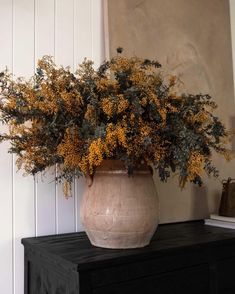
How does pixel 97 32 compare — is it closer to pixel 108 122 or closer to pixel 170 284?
pixel 108 122

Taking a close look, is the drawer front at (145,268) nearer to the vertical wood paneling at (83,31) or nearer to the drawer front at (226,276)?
the drawer front at (226,276)

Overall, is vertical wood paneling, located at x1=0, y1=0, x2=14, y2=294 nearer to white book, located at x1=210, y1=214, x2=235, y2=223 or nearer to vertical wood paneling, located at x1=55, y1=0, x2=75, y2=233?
vertical wood paneling, located at x1=55, y1=0, x2=75, y2=233

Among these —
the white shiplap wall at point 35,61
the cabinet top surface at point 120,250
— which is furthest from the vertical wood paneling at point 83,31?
the cabinet top surface at point 120,250

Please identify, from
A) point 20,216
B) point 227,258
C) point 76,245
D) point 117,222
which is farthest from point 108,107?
point 227,258

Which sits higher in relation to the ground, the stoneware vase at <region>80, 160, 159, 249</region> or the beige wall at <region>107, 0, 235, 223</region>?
the beige wall at <region>107, 0, 235, 223</region>

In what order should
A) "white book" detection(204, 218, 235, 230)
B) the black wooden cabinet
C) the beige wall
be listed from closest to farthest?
the black wooden cabinet → "white book" detection(204, 218, 235, 230) → the beige wall

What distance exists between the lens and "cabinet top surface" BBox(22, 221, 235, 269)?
1.02m

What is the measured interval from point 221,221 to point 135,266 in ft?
2.22

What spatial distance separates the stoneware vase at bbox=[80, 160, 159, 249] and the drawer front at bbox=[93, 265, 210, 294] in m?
0.12

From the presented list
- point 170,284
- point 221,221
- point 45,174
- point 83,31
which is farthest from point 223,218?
point 83,31

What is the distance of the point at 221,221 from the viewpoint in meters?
1.58

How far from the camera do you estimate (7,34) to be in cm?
137

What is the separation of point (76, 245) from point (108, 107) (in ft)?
1.66

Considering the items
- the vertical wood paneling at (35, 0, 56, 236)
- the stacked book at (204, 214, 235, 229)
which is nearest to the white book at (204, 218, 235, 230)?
the stacked book at (204, 214, 235, 229)
